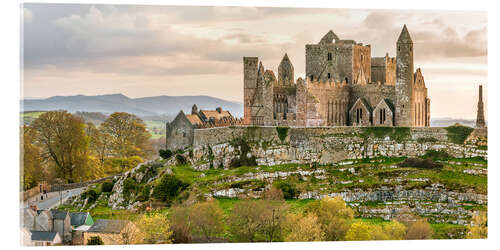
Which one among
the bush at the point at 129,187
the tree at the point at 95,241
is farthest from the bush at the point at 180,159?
the tree at the point at 95,241

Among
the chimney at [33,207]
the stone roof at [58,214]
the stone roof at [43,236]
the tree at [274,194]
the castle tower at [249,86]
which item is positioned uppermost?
the castle tower at [249,86]

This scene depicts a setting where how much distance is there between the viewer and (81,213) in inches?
1688

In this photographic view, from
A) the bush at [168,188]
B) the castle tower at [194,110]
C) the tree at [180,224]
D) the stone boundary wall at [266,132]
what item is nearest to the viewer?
the tree at [180,224]

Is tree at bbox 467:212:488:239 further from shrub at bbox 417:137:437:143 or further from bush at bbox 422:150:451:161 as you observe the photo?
shrub at bbox 417:137:437:143

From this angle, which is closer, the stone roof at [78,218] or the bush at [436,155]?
the stone roof at [78,218]

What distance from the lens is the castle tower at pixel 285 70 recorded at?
53.6 m

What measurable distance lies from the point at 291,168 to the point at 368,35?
751 centimetres

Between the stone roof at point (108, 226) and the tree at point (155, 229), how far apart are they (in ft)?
2.37

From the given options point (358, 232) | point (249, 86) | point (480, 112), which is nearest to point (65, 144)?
point (249, 86)

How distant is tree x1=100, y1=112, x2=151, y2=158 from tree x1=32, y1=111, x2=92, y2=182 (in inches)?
129

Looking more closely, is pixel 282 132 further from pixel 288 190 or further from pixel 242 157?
pixel 288 190

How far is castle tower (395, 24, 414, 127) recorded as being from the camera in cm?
4822

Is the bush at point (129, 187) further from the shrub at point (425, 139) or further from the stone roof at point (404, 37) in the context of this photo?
the stone roof at point (404, 37)

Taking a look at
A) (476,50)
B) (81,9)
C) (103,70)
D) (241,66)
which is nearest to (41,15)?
(81,9)
